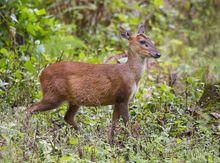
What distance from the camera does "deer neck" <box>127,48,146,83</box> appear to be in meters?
9.55

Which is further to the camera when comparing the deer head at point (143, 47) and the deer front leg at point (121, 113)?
the deer head at point (143, 47)

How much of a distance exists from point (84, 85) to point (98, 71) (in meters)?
0.27

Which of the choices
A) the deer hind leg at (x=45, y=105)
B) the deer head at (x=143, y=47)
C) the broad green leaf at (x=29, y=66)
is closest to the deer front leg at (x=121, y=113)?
the deer hind leg at (x=45, y=105)

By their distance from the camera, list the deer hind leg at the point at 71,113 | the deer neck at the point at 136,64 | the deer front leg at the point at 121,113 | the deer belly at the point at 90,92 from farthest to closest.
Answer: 1. the deer neck at the point at 136,64
2. the deer hind leg at the point at 71,113
3. the deer belly at the point at 90,92
4. the deer front leg at the point at 121,113

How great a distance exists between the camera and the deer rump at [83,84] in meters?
9.16

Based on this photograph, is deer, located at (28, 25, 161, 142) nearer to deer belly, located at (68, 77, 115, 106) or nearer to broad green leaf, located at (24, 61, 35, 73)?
deer belly, located at (68, 77, 115, 106)

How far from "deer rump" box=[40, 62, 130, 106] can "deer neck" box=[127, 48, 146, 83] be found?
25cm

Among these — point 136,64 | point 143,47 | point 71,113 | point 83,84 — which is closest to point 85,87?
point 83,84

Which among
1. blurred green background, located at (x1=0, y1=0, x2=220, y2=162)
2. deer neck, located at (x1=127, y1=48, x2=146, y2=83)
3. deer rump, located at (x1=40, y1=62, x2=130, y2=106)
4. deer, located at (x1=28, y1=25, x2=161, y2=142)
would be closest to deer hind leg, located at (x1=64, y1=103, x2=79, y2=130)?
deer, located at (x1=28, y1=25, x2=161, y2=142)

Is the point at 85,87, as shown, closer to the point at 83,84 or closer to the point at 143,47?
the point at 83,84

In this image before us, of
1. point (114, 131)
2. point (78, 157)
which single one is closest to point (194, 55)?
point (114, 131)

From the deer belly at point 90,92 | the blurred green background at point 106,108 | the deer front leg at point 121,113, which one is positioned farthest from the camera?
the deer belly at point 90,92

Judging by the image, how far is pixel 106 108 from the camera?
34.1 feet

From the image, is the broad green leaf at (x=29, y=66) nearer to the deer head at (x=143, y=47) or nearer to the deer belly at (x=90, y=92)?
the deer belly at (x=90, y=92)
